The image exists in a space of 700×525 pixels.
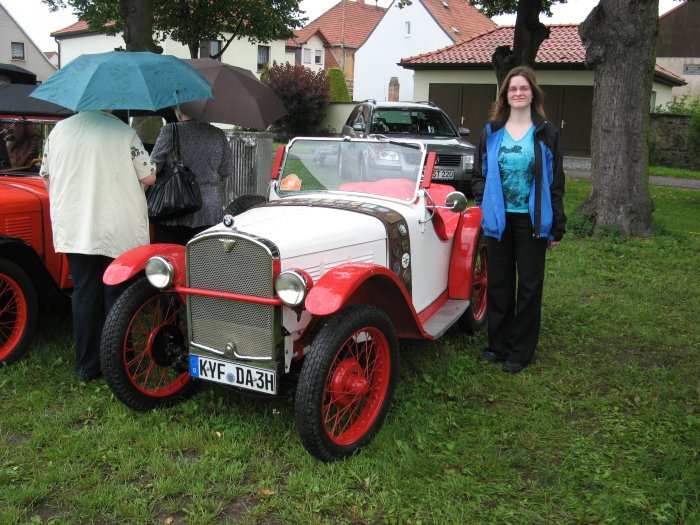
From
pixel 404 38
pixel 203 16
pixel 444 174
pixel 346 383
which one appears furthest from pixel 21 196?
pixel 404 38

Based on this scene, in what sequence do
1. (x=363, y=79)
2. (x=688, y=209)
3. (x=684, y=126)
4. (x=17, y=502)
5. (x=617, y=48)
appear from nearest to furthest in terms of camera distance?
(x=17, y=502) → (x=617, y=48) → (x=688, y=209) → (x=684, y=126) → (x=363, y=79)

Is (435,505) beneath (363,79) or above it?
beneath

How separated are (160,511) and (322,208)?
198cm

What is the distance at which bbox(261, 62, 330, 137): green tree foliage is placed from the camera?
2886cm

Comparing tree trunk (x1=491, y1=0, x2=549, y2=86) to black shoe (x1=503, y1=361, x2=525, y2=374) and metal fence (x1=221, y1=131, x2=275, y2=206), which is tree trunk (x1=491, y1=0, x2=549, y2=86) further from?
black shoe (x1=503, y1=361, x2=525, y2=374)

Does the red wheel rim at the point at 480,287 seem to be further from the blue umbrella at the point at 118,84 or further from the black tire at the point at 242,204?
the blue umbrella at the point at 118,84

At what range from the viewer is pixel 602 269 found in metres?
7.48

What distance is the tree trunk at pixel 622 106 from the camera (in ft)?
28.2

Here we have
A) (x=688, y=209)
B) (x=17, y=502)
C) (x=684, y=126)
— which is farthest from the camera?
(x=684, y=126)

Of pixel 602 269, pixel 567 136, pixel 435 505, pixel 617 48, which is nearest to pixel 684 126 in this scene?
pixel 567 136

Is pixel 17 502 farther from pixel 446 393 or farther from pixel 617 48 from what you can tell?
pixel 617 48

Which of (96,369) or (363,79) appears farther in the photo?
(363,79)

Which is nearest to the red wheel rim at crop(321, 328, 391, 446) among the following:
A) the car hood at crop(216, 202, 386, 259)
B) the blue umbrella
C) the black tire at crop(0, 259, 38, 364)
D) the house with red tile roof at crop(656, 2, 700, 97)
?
the car hood at crop(216, 202, 386, 259)

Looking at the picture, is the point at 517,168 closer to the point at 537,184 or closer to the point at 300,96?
the point at 537,184
